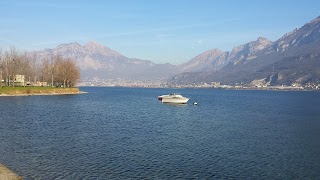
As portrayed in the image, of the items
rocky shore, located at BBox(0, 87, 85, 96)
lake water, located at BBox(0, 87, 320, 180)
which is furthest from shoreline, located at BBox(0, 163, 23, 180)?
rocky shore, located at BBox(0, 87, 85, 96)

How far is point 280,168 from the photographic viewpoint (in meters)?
35.8

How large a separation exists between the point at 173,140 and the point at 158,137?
3.24 meters

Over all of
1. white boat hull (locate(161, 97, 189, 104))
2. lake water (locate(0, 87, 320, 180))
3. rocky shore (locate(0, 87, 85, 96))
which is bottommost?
lake water (locate(0, 87, 320, 180))

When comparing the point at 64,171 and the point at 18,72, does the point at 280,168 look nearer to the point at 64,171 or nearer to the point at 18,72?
the point at 64,171

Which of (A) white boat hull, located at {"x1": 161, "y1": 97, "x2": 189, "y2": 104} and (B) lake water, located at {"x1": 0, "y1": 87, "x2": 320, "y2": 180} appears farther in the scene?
(A) white boat hull, located at {"x1": 161, "y1": 97, "x2": 189, "y2": 104}

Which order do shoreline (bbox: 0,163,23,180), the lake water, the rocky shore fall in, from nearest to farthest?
1. shoreline (bbox: 0,163,23,180)
2. the lake water
3. the rocky shore

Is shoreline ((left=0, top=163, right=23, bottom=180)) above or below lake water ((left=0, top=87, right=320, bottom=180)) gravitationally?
above

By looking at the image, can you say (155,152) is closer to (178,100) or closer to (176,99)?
(178,100)

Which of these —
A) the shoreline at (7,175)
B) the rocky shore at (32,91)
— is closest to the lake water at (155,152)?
the shoreline at (7,175)

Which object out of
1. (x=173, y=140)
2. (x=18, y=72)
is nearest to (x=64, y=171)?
(x=173, y=140)

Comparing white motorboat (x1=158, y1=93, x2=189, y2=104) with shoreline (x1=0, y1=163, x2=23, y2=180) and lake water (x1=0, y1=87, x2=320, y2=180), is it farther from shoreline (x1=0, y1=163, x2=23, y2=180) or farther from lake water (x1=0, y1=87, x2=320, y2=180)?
shoreline (x1=0, y1=163, x2=23, y2=180)

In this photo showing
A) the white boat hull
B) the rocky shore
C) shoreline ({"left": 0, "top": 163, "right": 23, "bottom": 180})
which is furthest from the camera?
the rocky shore

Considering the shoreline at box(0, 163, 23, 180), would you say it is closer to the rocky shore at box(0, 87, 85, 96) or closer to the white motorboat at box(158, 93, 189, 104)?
the white motorboat at box(158, 93, 189, 104)

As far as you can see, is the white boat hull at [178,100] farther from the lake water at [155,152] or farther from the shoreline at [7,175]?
the shoreline at [7,175]
